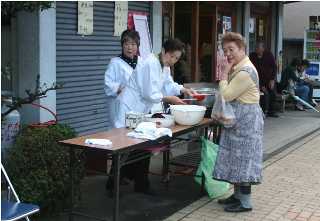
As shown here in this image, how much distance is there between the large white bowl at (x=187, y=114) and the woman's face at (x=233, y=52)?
2.02 ft

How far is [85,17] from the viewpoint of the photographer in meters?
7.12

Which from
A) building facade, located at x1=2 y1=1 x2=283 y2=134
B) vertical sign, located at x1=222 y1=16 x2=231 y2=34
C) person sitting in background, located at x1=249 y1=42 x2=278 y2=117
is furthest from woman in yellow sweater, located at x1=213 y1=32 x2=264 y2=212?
person sitting in background, located at x1=249 y1=42 x2=278 y2=117

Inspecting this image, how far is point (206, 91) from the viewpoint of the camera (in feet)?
21.8

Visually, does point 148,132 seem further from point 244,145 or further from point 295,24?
point 295,24

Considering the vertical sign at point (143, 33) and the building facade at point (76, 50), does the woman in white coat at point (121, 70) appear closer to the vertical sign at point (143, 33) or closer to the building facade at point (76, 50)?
the building facade at point (76, 50)

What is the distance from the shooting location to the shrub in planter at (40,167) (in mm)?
4875

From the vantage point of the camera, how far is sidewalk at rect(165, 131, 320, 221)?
5434 mm

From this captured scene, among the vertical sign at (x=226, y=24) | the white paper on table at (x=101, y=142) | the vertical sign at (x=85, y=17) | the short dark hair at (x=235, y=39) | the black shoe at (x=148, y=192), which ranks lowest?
the black shoe at (x=148, y=192)

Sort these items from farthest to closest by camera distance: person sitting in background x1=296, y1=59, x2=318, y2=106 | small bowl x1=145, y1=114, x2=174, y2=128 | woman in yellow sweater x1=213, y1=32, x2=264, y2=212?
1. person sitting in background x1=296, y1=59, x2=318, y2=106
2. small bowl x1=145, y1=114, x2=174, y2=128
3. woman in yellow sweater x1=213, y1=32, x2=264, y2=212

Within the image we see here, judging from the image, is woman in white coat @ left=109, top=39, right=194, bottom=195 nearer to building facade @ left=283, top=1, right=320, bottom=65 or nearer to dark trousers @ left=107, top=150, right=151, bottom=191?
dark trousers @ left=107, top=150, right=151, bottom=191

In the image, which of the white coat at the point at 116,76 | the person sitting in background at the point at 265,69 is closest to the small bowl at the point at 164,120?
the white coat at the point at 116,76

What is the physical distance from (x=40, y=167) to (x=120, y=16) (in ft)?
11.7

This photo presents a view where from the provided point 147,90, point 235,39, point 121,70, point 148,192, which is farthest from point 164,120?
point 148,192

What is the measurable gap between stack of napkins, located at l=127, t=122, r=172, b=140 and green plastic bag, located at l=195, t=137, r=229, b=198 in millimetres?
936
